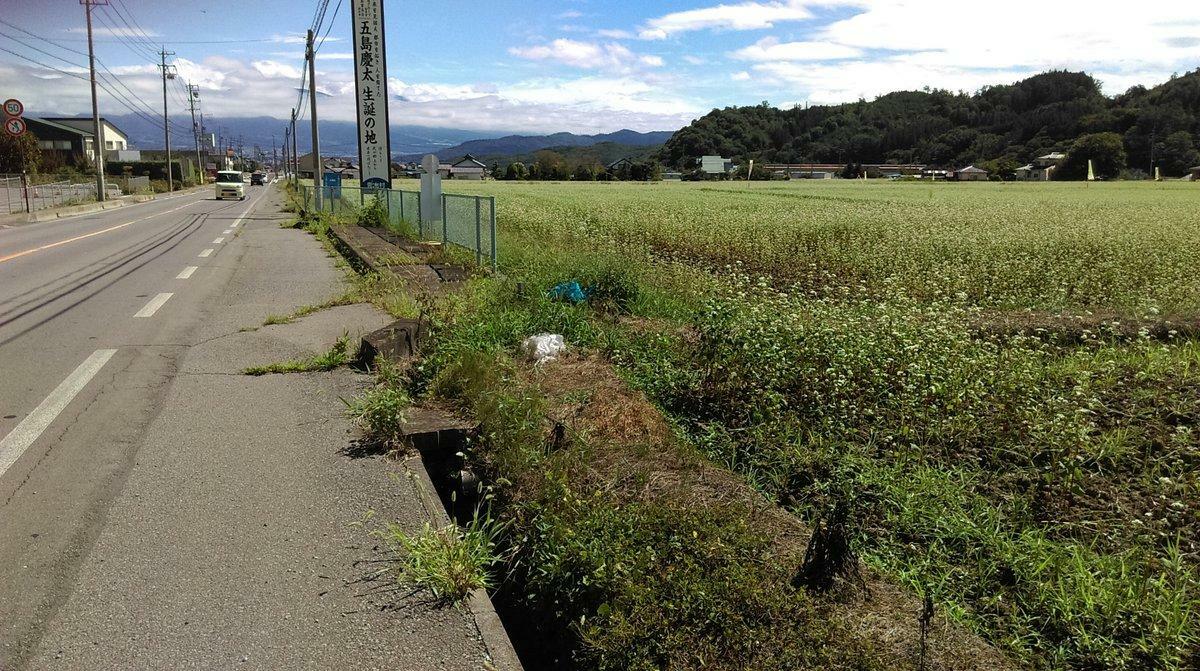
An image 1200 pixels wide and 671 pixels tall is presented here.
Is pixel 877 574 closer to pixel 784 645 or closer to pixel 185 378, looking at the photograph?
pixel 784 645

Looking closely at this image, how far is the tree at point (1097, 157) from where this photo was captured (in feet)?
209

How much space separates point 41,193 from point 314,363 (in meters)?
42.0

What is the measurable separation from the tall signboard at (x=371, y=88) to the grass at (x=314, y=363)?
15.2m

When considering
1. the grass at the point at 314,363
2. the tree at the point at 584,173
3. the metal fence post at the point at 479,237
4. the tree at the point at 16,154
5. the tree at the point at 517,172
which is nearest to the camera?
the grass at the point at 314,363

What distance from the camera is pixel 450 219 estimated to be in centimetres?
1323

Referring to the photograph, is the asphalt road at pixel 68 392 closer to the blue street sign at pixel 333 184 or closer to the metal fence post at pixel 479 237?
the metal fence post at pixel 479 237

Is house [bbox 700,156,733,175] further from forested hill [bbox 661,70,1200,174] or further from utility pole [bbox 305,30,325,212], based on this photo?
utility pole [bbox 305,30,325,212]

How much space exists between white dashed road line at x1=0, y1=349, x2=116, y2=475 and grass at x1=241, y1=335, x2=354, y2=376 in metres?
1.18

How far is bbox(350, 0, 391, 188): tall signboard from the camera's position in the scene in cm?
2011

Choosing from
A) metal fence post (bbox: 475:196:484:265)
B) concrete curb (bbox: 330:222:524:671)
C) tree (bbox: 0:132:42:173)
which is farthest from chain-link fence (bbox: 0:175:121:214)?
concrete curb (bbox: 330:222:524:671)

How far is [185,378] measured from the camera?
247 inches

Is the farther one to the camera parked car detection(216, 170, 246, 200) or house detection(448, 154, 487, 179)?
house detection(448, 154, 487, 179)

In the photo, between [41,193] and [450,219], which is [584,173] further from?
[450,219]

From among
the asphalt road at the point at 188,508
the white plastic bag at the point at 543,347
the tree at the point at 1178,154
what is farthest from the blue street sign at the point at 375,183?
the tree at the point at 1178,154
